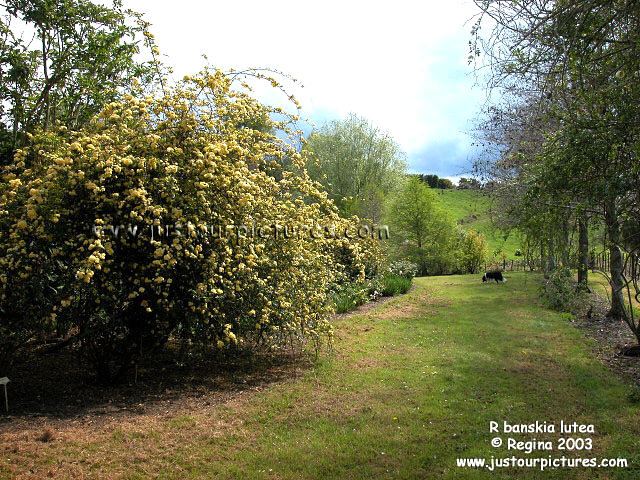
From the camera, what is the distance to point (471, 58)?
211 inches

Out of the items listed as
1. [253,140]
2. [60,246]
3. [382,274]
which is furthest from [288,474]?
[382,274]

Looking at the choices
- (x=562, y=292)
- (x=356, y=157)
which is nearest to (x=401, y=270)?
(x=562, y=292)

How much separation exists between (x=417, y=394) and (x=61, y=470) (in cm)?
380

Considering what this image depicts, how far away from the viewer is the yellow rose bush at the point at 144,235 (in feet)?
15.6

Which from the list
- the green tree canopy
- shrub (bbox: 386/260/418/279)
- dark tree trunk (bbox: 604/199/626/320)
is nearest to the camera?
dark tree trunk (bbox: 604/199/626/320)

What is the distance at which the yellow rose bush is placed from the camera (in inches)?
187

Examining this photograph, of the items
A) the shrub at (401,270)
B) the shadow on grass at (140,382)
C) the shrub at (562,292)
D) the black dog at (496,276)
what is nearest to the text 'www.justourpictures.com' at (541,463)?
the shadow on grass at (140,382)

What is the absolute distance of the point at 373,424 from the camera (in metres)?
4.65

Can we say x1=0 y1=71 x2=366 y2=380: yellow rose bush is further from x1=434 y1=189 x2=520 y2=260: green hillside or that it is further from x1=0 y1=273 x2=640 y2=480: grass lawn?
x1=434 y1=189 x2=520 y2=260: green hillside

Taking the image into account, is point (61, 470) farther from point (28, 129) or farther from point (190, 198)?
point (28, 129)

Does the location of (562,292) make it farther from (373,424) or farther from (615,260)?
(373,424)

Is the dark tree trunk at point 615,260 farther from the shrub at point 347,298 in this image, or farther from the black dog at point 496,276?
the black dog at point 496,276

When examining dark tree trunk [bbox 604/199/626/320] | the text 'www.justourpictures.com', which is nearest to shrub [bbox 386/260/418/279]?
Result: dark tree trunk [bbox 604/199/626/320]

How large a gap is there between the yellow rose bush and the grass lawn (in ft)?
3.52
